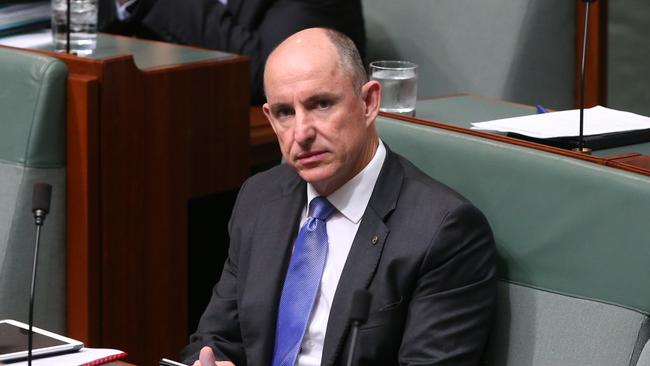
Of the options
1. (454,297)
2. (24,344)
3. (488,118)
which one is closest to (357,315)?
(454,297)

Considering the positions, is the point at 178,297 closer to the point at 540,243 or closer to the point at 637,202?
the point at 540,243

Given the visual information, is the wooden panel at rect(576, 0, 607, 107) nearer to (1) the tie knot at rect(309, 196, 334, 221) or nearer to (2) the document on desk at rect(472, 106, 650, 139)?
(2) the document on desk at rect(472, 106, 650, 139)

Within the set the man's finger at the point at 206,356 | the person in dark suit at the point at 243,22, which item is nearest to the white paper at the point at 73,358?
the man's finger at the point at 206,356

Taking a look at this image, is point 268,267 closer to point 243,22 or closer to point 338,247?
point 338,247

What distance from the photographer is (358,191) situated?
1873 millimetres

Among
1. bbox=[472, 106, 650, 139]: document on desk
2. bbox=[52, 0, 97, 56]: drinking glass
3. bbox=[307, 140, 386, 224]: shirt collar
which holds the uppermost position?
bbox=[52, 0, 97, 56]: drinking glass

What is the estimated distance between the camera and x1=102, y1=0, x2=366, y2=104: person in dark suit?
3.14m

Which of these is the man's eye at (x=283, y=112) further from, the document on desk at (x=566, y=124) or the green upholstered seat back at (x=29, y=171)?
the green upholstered seat back at (x=29, y=171)

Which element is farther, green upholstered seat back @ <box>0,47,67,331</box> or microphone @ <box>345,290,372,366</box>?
green upholstered seat back @ <box>0,47,67,331</box>

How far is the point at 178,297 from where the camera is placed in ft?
8.56

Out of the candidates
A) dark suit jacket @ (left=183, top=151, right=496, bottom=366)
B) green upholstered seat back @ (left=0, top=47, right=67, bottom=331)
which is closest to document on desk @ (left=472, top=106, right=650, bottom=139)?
dark suit jacket @ (left=183, top=151, right=496, bottom=366)

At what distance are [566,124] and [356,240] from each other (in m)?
0.42

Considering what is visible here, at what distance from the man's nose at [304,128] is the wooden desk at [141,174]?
71cm

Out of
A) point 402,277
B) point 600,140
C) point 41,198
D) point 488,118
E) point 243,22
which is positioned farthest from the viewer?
point 243,22
